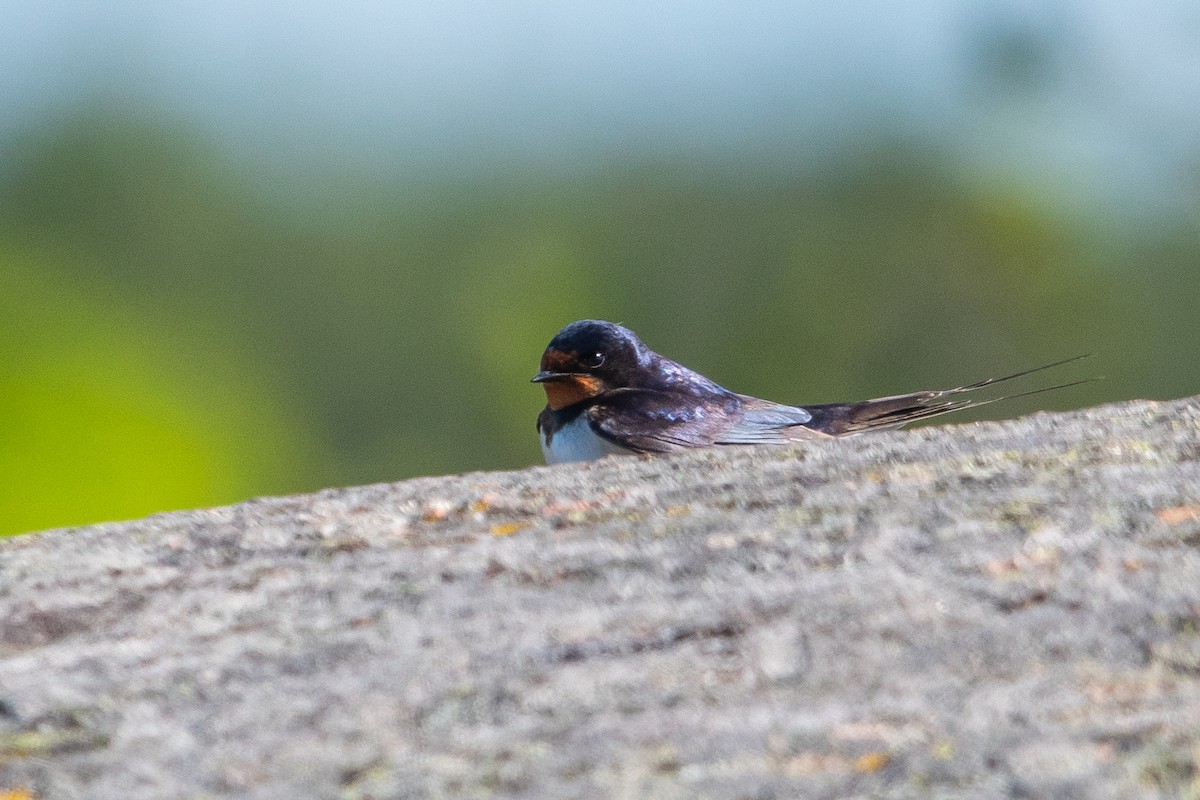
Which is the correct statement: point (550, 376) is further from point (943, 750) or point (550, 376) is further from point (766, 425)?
point (943, 750)

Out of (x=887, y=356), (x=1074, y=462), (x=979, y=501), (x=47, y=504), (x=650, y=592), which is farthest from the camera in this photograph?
(x=887, y=356)

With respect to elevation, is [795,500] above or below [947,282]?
above

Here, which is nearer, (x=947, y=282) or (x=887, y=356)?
(x=887, y=356)

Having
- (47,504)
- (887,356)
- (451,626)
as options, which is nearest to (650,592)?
(451,626)

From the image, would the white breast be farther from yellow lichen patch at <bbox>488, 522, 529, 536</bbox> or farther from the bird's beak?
yellow lichen patch at <bbox>488, 522, 529, 536</bbox>

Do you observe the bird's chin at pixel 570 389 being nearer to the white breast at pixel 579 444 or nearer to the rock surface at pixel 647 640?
the white breast at pixel 579 444

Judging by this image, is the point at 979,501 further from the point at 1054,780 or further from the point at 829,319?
the point at 829,319

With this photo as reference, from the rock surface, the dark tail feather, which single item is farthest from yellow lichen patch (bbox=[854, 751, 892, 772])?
the dark tail feather

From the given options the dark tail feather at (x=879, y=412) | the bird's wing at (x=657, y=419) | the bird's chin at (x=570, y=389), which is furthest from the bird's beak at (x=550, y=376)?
the dark tail feather at (x=879, y=412)
